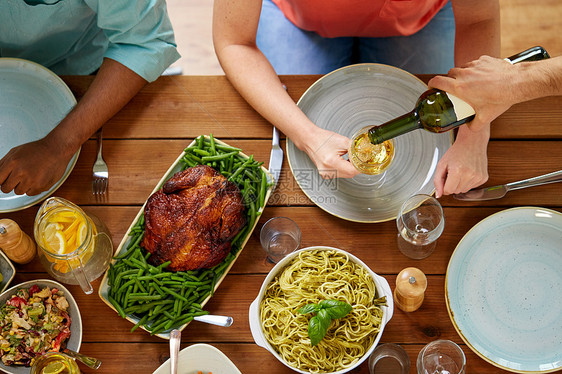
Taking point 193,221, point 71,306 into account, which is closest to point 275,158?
point 193,221

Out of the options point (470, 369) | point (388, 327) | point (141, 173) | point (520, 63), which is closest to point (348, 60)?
point (520, 63)

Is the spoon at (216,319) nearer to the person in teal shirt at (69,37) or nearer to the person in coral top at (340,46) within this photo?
the person in coral top at (340,46)

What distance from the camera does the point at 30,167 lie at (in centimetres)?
144

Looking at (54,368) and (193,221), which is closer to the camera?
(54,368)

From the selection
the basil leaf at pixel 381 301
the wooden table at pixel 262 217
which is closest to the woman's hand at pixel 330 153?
the wooden table at pixel 262 217

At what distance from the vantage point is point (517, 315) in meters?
1.40

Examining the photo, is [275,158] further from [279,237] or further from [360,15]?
[360,15]

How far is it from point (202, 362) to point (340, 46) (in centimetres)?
137

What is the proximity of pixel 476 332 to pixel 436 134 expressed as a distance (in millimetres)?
608

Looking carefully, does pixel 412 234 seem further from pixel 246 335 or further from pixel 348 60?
pixel 348 60

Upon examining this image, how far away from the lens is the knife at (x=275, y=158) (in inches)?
60.1

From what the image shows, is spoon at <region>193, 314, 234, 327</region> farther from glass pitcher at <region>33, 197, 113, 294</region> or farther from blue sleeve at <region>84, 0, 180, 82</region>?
blue sleeve at <region>84, 0, 180, 82</region>

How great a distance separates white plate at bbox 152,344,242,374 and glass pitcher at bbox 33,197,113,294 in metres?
0.32

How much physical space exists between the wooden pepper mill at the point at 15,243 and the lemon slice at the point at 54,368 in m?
Result: 0.35
